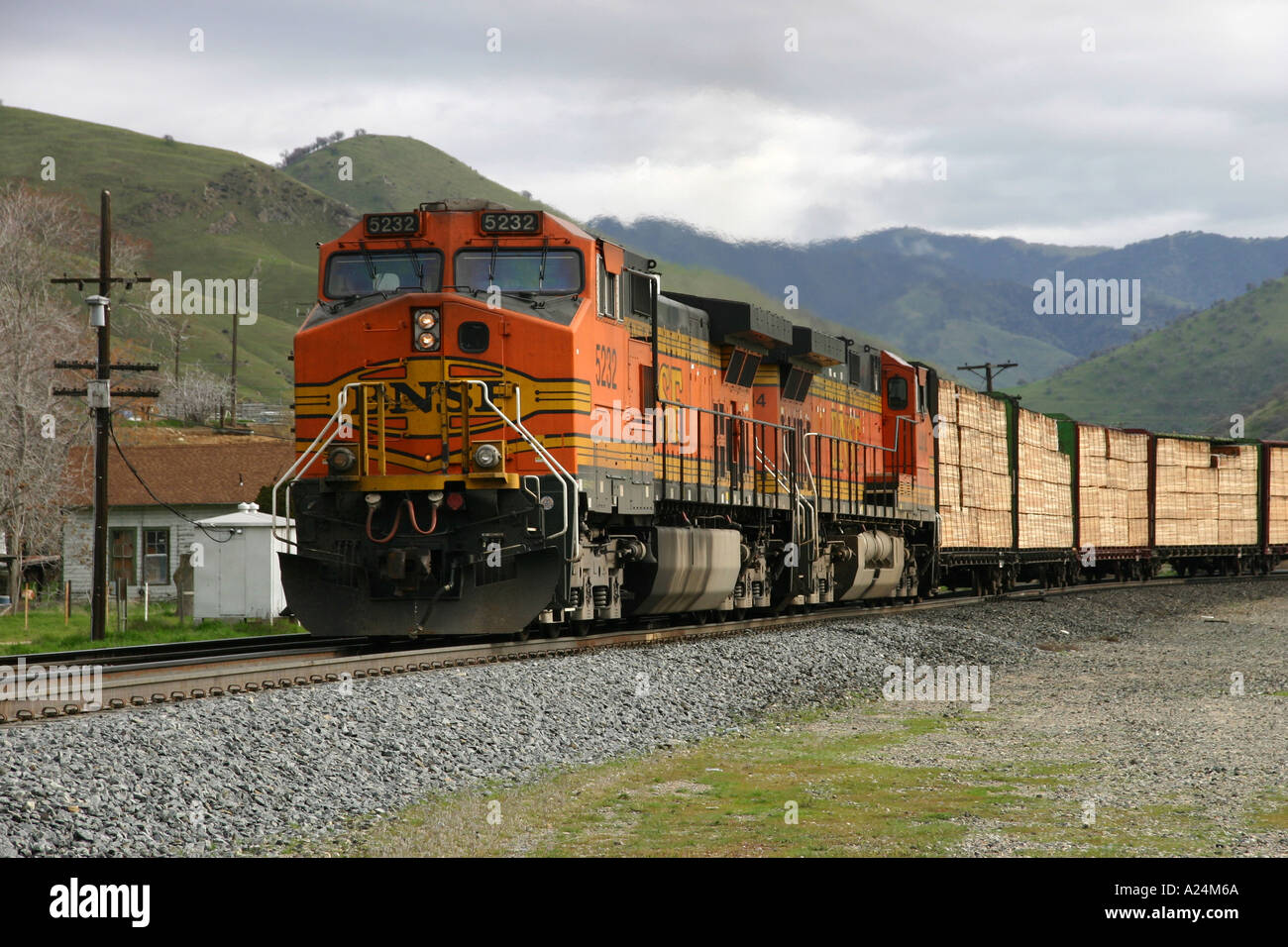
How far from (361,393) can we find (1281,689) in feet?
35.2

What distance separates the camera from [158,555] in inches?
1421

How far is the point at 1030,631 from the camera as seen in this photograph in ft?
72.6

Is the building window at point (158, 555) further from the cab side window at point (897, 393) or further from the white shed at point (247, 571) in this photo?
the cab side window at point (897, 393)

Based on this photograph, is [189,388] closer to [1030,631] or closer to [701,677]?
[1030,631]

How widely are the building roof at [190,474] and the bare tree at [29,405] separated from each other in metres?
1.17

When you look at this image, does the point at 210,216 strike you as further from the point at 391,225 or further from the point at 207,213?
the point at 391,225

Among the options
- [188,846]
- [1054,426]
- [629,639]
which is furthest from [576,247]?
[1054,426]

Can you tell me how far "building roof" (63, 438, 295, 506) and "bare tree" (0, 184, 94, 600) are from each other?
117 centimetres

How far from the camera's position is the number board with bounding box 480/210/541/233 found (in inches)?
553

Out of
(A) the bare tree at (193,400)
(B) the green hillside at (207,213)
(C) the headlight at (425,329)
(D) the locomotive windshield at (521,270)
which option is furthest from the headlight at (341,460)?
(B) the green hillside at (207,213)

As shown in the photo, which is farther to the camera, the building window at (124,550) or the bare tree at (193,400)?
the bare tree at (193,400)

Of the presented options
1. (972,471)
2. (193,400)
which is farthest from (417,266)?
(193,400)

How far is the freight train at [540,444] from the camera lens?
13438 millimetres
